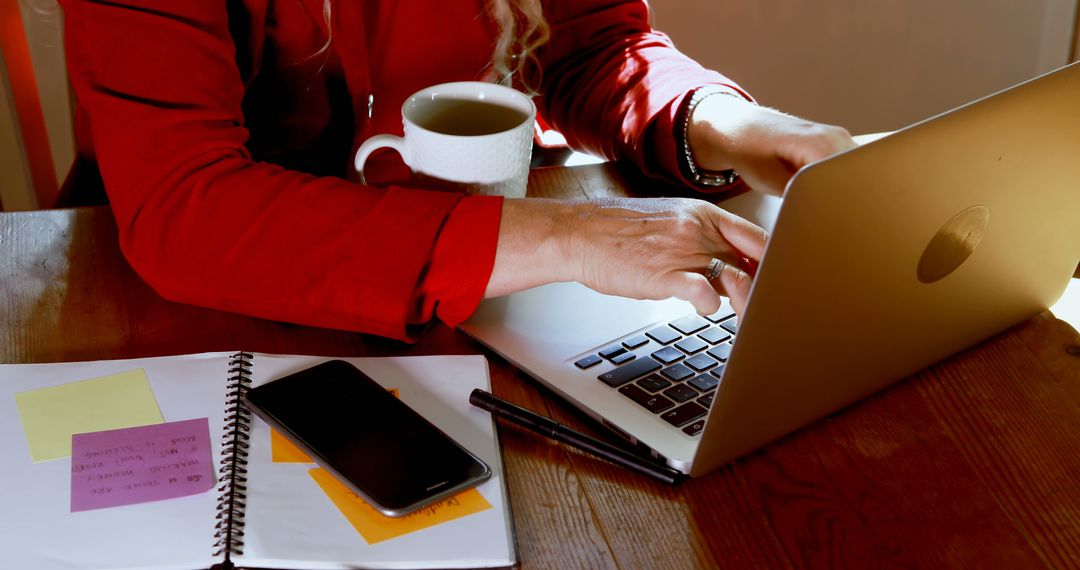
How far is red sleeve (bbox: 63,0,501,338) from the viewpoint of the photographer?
2.49 feet

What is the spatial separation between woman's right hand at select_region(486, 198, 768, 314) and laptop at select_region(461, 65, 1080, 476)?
0.15ft

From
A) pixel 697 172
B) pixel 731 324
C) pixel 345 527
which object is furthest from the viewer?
pixel 697 172

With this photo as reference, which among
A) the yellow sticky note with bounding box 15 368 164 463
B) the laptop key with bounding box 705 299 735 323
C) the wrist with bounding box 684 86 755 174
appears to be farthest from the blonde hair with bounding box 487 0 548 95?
the yellow sticky note with bounding box 15 368 164 463

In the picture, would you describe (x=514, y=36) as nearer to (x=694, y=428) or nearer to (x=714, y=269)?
(x=714, y=269)

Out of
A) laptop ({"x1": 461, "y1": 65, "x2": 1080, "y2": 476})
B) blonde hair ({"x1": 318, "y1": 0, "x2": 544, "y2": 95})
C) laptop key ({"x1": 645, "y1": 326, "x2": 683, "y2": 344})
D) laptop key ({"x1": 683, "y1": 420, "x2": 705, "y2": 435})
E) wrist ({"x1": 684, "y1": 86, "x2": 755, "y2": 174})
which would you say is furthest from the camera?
blonde hair ({"x1": 318, "y1": 0, "x2": 544, "y2": 95})

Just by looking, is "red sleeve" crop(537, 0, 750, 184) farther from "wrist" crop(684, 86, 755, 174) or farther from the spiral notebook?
the spiral notebook

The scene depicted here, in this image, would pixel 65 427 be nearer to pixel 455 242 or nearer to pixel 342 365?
pixel 342 365

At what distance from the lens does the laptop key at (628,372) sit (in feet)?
2.30

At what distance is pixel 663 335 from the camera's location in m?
0.76

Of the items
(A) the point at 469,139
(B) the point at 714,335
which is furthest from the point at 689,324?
(A) the point at 469,139

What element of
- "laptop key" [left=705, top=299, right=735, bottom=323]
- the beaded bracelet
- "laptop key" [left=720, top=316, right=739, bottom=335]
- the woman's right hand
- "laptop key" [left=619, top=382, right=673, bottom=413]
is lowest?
the beaded bracelet

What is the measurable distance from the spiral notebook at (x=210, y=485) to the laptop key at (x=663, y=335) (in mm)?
139

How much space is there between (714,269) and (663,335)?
0.22 ft

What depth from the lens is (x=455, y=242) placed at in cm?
76
